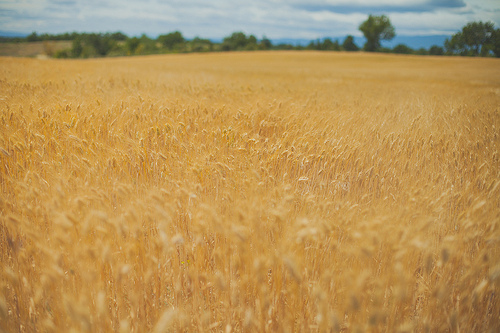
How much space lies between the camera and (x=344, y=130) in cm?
331

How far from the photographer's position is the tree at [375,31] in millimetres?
70375

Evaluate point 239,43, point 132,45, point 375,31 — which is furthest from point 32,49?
point 375,31

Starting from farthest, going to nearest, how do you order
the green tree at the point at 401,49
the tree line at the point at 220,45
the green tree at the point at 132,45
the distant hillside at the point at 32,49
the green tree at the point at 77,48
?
the green tree at the point at 132,45
the green tree at the point at 77,48
the tree line at the point at 220,45
the green tree at the point at 401,49
the distant hillside at the point at 32,49

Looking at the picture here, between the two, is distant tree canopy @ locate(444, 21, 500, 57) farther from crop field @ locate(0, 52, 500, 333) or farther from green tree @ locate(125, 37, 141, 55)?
green tree @ locate(125, 37, 141, 55)

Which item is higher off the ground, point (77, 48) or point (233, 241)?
point (77, 48)

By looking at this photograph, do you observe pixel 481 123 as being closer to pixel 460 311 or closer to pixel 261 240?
Answer: pixel 460 311

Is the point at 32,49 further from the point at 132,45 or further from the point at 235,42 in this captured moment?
the point at 235,42

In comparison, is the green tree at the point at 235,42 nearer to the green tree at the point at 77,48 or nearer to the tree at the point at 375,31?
the tree at the point at 375,31

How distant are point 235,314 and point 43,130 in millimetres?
2789

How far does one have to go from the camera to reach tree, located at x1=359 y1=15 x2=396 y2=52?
231 feet

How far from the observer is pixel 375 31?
7038 centimetres

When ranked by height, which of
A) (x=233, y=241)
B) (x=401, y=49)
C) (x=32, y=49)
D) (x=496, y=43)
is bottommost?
(x=233, y=241)

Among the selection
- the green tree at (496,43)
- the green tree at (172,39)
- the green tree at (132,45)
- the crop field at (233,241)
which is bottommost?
the crop field at (233,241)

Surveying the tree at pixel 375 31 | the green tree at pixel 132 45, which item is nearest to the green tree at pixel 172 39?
the green tree at pixel 132 45
